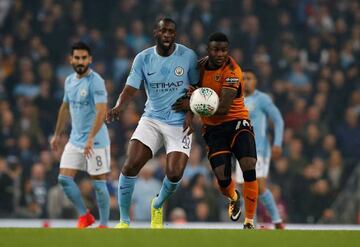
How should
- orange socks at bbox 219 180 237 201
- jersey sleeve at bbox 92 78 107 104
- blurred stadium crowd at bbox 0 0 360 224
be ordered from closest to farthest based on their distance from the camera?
orange socks at bbox 219 180 237 201 → jersey sleeve at bbox 92 78 107 104 → blurred stadium crowd at bbox 0 0 360 224

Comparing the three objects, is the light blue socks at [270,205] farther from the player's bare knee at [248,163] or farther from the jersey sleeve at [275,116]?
the player's bare knee at [248,163]

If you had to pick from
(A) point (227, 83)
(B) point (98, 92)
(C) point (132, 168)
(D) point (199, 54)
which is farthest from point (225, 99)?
(D) point (199, 54)

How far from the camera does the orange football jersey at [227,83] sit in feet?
37.4

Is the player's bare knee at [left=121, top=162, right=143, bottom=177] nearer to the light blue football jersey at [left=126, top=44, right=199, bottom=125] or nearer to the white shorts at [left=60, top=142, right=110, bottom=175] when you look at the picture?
the light blue football jersey at [left=126, top=44, right=199, bottom=125]

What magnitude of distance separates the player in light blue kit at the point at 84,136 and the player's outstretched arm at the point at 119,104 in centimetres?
145

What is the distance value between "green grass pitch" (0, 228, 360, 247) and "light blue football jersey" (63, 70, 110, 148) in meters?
3.72

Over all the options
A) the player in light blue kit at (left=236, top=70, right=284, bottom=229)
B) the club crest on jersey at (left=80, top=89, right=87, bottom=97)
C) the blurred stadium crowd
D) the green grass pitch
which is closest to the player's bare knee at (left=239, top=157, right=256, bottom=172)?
the green grass pitch

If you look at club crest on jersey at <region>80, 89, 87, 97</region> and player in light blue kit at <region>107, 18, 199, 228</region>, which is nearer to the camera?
player in light blue kit at <region>107, 18, 199, 228</region>

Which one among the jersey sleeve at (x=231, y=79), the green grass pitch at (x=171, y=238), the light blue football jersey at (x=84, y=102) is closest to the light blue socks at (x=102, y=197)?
the light blue football jersey at (x=84, y=102)

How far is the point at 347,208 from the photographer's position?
699 inches

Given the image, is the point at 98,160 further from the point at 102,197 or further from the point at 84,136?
the point at 102,197

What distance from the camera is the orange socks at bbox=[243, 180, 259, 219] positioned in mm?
11625

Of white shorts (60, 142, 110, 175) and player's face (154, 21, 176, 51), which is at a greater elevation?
player's face (154, 21, 176, 51)

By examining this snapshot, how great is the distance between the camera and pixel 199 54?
19969 mm
